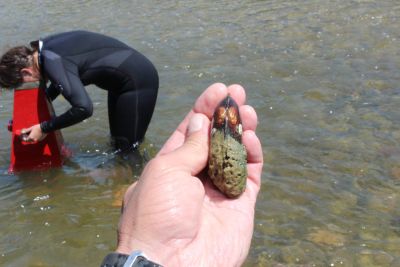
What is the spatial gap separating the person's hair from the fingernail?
8.71 ft

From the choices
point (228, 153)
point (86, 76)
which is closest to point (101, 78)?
point (86, 76)

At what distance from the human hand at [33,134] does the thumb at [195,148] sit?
8.64 feet

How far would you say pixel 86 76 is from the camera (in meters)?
5.75

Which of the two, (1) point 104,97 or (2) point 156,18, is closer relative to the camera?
(1) point 104,97

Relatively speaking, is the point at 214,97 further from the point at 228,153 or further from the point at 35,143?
the point at 35,143

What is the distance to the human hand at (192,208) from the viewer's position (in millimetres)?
2852

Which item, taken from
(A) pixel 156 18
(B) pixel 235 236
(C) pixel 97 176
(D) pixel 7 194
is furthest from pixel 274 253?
(A) pixel 156 18

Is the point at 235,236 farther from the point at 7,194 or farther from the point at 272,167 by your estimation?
the point at 7,194

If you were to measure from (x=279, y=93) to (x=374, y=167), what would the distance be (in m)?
2.44

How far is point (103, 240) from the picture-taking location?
4.85m

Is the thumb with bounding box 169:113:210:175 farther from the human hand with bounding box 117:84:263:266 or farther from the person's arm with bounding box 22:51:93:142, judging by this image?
the person's arm with bounding box 22:51:93:142

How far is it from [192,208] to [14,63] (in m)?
3.32

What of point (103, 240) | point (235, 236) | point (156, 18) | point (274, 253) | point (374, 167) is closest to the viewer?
point (235, 236)

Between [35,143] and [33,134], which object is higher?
[33,134]
